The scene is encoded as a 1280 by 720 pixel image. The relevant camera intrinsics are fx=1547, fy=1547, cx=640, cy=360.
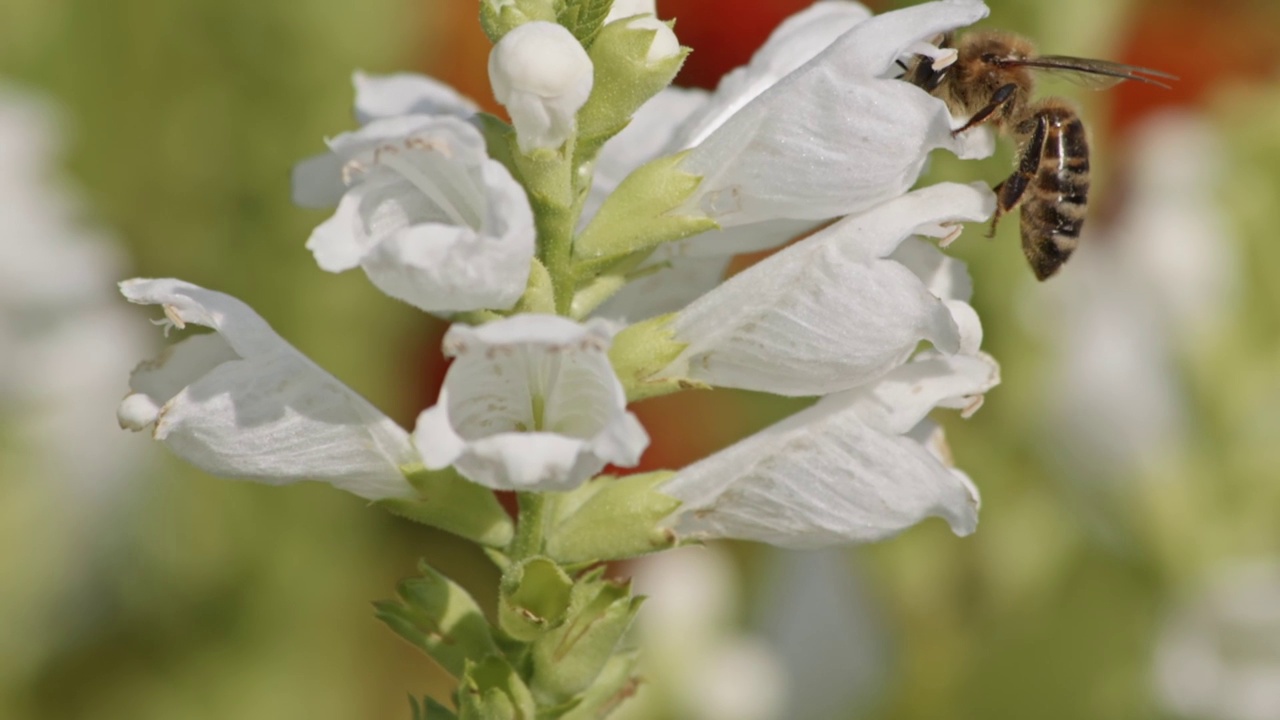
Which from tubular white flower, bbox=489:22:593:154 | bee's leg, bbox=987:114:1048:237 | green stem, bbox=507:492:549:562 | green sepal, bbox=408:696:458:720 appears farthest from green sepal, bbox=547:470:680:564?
bee's leg, bbox=987:114:1048:237

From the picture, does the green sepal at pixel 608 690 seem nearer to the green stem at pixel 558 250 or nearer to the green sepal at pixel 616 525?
the green sepal at pixel 616 525

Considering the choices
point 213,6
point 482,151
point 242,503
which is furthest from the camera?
point 213,6

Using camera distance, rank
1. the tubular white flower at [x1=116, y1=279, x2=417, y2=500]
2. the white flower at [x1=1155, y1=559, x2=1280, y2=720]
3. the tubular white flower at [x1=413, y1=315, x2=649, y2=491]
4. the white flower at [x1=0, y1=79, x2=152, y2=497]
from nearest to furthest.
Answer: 1. the tubular white flower at [x1=413, y1=315, x2=649, y2=491]
2. the tubular white flower at [x1=116, y1=279, x2=417, y2=500]
3. the white flower at [x1=1155, y1=559, x2=1280, y2=720]
4. the white flower at [x1=0, y1=79, x2=152, y2=497]

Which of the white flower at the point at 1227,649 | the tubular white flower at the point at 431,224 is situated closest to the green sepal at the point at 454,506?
the tubular white flower at the point at 431,224

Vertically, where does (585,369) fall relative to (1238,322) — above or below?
above

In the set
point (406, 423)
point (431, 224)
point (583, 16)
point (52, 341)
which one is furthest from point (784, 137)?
point (406, 423)

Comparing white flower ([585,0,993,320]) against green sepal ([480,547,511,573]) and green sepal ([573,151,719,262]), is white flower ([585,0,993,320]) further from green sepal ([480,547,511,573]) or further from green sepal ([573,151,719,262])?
green sepal ([480,547,511,573])

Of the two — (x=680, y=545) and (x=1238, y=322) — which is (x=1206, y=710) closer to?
(x=1238, y=322)

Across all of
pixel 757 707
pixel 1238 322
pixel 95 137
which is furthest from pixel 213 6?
pixel 1238 322
